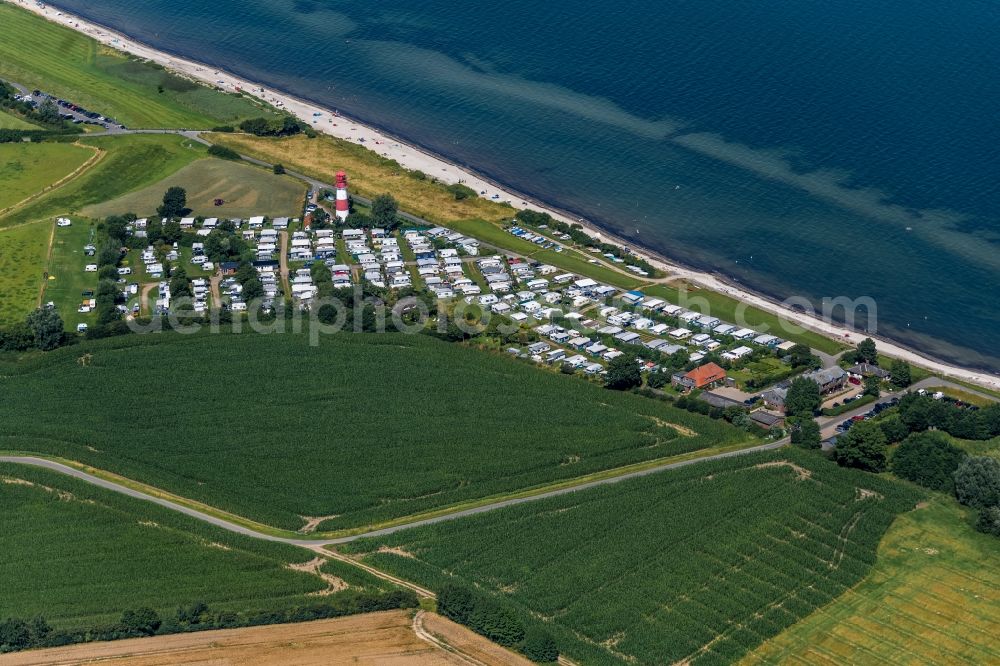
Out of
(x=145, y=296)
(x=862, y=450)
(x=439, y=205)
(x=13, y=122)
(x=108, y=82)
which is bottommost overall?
(x=862, y=450)

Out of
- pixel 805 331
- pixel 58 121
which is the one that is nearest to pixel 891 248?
pixel 805 331

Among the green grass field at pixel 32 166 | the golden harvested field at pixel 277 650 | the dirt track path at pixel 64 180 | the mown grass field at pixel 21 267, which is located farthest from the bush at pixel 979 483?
the green grass field at pixel 32 166

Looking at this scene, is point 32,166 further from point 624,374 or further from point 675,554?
point 675,554

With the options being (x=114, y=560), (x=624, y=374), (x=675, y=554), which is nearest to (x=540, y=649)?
(x=675, y=554)

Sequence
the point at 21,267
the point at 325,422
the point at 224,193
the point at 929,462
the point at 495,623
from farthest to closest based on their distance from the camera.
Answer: the point at 224,193, the point at 21,267, the point at 325,422, the point at 929,462, the point at 495,623

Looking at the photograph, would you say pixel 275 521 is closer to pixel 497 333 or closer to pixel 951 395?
pixel 497 333

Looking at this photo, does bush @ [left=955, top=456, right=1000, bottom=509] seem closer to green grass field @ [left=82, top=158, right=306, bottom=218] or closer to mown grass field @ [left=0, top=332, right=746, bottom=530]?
mown grass field @ [left=0, top=332, right=746, bottom=530]

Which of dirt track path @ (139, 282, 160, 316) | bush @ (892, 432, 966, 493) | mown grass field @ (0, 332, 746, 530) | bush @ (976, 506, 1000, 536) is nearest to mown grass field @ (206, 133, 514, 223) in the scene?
dirt track path @ (139, 282, 160, 316)
